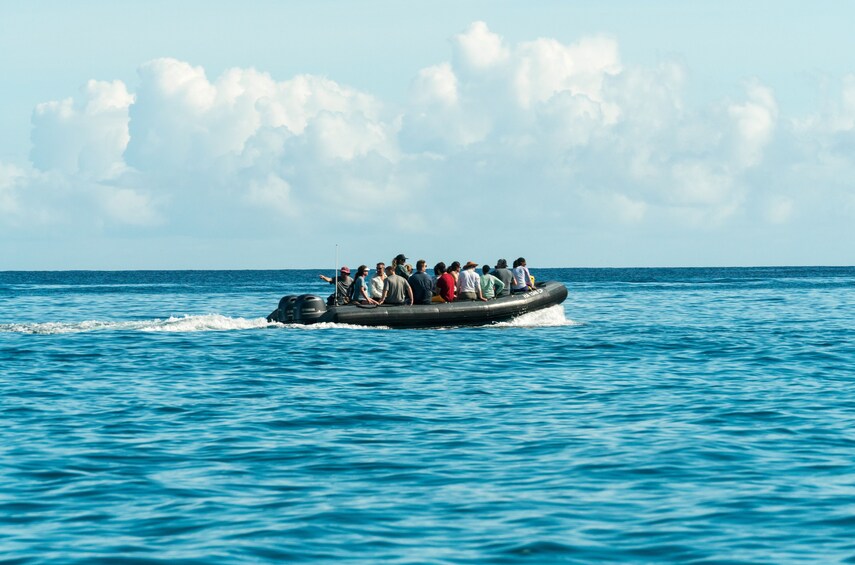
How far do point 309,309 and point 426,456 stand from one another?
53.5 ft

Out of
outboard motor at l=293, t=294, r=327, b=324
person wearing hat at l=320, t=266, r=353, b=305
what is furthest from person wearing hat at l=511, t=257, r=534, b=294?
outboard motor at l=293, t=294, r=327, b=324

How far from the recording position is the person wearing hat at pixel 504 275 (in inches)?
1152

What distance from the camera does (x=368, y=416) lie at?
45.5 feet

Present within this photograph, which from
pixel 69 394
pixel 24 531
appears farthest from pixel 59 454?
pixel 69 394

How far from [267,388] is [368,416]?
3.31 metres

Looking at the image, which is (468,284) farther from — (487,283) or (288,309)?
(288,309)

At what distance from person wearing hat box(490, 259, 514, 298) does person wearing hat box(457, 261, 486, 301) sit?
1.05m

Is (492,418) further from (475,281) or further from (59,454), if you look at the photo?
(475,281)

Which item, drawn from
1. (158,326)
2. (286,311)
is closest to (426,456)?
(286,311)

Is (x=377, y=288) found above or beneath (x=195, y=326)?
above

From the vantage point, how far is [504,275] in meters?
29.4

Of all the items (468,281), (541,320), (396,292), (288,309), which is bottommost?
(541,320)

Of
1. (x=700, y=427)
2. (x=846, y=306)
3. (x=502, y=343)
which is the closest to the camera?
(x=700, y=427)

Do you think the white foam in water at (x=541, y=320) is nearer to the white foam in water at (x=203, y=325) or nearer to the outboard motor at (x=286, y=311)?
the outboard motor at (x=286, y=311)
